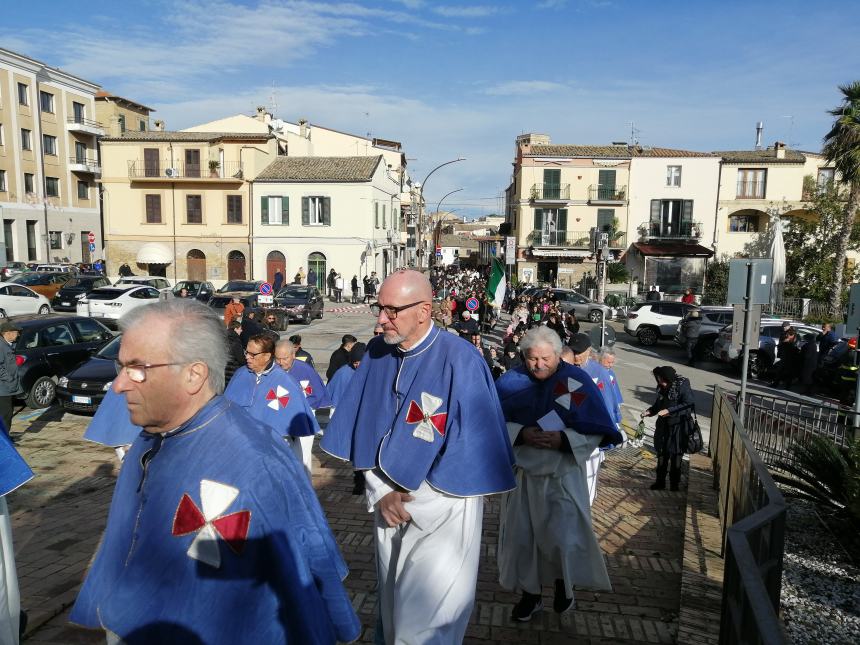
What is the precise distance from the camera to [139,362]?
215 cm

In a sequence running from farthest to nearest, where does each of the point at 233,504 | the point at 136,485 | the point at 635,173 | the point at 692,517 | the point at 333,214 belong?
the point at 635,173
the point at 333,214
the point at 692,517
the point at 136,485
the point at 233,504

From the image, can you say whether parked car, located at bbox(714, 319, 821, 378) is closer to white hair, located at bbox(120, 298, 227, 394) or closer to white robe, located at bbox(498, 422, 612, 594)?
white robe, located at bbox(498, 422, 612, 594)

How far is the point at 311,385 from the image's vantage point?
23.8ft

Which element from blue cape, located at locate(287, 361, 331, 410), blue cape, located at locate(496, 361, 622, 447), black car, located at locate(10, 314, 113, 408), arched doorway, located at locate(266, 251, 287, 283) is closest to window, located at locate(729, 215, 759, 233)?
arched doorway, located at locate(266, 251, 287, 283)

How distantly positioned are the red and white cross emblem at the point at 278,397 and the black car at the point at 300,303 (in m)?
19.8

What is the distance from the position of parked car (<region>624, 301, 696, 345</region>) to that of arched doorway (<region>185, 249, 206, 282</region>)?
2672cm

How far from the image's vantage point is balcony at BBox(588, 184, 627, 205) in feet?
142

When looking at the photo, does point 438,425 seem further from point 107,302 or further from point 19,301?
point 19,301

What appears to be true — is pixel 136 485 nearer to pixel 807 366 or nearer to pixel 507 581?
pixel 507 581

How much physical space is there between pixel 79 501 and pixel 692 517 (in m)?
5.99

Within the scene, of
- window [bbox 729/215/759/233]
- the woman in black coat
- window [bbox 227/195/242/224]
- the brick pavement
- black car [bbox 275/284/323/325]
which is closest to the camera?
the brick pavement

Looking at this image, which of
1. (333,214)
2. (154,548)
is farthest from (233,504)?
(333,214)

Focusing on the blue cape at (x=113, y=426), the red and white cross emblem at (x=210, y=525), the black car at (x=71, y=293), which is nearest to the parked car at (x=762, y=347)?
the blue cape at (x=113, y=426)

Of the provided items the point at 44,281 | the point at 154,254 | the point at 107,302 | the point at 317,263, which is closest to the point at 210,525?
the point at 107,302
